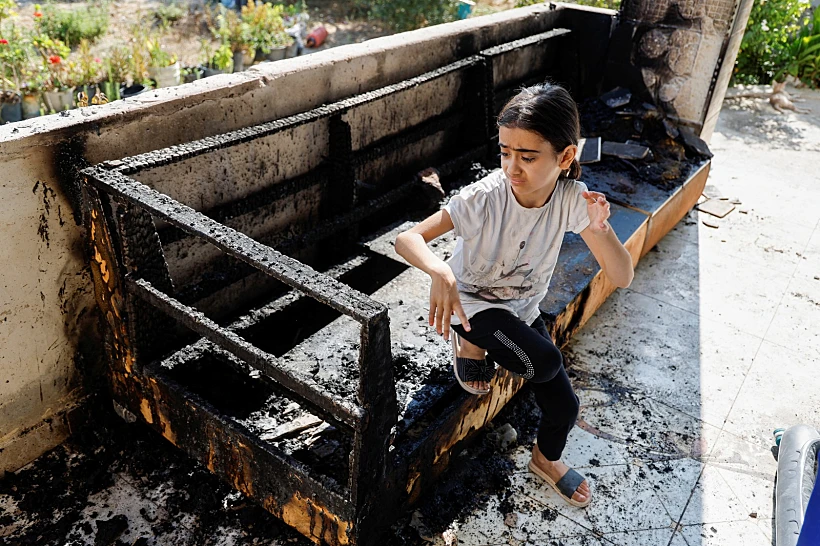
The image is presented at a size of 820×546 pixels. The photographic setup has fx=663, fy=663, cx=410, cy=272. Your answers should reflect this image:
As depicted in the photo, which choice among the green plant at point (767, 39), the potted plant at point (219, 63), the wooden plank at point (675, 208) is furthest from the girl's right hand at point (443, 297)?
the green plant at point (767, 39)

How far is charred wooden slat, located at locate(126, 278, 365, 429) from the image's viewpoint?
84.7 inches

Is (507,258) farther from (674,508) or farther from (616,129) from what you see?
(616,129)

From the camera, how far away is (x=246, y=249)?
220cm

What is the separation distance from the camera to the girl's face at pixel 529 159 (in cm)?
233

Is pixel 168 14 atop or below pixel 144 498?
atop

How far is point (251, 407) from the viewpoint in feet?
10.0

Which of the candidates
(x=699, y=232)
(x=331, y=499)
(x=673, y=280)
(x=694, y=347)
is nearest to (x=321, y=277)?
(x=331, y=499)

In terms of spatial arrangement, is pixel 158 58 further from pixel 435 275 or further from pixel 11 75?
pixel 435 275

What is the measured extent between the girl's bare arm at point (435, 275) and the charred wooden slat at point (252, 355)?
0.42m

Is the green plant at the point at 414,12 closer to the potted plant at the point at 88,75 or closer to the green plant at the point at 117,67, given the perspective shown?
the green plant at the point at 117,67

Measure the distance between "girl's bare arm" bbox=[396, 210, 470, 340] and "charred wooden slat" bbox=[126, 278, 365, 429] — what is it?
42cm

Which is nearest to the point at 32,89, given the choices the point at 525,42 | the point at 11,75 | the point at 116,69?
the point at 11,75

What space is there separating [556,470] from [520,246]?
1090 millimetres

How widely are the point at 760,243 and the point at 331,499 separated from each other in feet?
14.0
